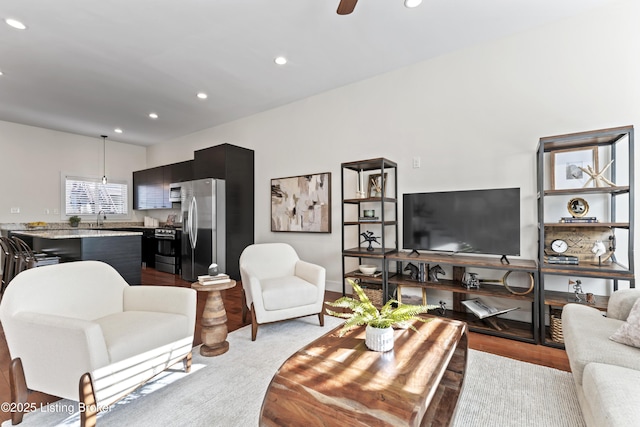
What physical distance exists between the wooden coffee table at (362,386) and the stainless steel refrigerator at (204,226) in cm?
349

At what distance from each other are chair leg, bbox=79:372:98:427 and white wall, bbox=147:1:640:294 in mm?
3044

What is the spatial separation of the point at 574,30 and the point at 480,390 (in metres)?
3.23

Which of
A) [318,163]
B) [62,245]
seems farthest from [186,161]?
[318,163]

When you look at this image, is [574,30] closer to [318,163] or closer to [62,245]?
[318,163]

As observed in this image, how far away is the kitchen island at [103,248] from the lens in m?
3.35

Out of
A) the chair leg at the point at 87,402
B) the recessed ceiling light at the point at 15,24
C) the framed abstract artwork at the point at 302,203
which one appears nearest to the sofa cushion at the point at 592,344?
the chair leg at the point at 87,402

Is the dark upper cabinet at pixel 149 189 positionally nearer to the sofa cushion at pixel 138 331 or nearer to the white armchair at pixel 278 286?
the white armchair at pixel 278 286

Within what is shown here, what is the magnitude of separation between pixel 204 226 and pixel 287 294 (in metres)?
2.64

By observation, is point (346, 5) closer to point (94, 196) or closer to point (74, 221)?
point (74, 221)

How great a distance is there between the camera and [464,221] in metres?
A: 3.03

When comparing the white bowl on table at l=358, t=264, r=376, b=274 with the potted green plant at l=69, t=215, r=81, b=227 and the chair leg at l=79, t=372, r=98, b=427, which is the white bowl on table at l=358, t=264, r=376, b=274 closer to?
the chair leg at l=79, t=372, r=98, b=427

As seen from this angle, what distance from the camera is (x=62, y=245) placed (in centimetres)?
372

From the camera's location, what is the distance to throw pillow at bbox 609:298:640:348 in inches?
59.9

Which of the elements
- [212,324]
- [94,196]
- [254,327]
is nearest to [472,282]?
[254,327]
